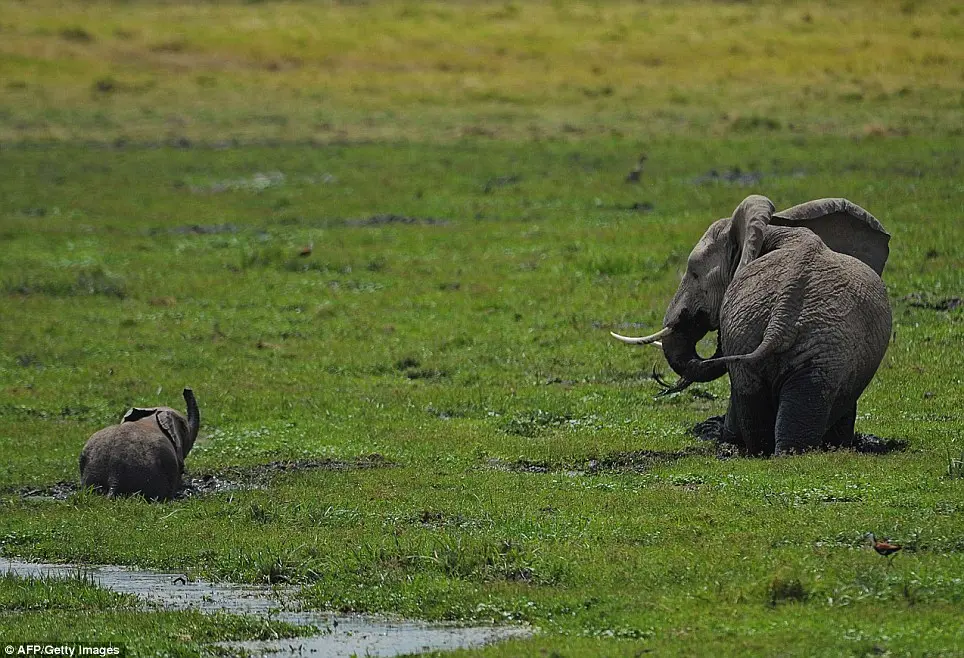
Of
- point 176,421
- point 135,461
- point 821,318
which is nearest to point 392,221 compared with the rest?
point 176,421

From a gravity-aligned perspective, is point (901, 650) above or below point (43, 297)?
above

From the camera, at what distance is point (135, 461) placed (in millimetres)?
14719

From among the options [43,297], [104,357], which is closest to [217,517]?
[104,357]

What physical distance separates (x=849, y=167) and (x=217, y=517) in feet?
72.4

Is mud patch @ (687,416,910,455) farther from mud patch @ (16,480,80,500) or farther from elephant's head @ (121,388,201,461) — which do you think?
mud patch @ (16,480,80,500)

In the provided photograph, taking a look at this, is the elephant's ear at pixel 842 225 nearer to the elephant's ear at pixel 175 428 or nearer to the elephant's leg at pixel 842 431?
the elephant's leg at pixel 842 431

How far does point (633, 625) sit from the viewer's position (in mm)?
9773

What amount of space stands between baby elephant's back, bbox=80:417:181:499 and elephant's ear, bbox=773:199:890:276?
6.52 metres

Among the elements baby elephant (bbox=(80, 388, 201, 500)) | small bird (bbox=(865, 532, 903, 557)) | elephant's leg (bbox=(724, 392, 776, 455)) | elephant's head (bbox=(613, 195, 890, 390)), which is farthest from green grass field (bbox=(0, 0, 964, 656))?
elephant's head (bbox=(613, 195, 890, 390))

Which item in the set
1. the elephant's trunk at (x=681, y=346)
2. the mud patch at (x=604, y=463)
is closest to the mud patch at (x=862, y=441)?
the mud patch at (x=604, y=463)

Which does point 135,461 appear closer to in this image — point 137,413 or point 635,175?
point 137,413

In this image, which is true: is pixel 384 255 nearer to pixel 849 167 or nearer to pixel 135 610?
pixel 849 167

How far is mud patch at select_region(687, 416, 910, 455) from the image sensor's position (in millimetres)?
14734

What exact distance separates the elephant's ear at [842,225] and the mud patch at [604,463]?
250 centimetres
